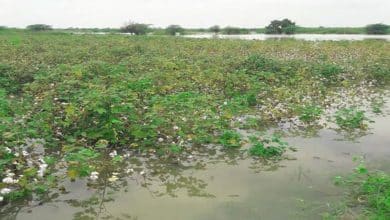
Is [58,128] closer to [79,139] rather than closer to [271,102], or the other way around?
[79,139]

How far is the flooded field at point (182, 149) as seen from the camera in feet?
15.9

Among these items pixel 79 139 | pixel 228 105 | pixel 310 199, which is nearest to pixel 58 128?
pixel 79 139

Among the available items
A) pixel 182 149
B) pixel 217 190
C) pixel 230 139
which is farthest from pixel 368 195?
pixel 182 149

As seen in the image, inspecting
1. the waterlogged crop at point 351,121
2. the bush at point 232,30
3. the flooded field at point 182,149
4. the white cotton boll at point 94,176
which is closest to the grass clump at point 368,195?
the flooded field at point 182,149

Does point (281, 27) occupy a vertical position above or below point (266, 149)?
above

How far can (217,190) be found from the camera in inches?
208

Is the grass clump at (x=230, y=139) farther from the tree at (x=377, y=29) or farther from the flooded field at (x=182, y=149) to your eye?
the tree at (x=377, y=29)

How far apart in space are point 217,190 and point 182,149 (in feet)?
4.99

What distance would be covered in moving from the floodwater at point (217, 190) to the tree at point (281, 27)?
58398 mm

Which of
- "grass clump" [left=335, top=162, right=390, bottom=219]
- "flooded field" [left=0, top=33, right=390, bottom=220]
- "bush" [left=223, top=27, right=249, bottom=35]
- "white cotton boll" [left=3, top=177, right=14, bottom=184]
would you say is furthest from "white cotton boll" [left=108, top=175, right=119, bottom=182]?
"bush" [left=223, top=27, right=249, bottom=35]

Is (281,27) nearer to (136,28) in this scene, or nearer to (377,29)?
(377,29)

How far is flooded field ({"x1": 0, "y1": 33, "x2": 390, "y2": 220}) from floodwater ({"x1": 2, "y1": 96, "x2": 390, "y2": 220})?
0.05 feet

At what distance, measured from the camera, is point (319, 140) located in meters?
7.46

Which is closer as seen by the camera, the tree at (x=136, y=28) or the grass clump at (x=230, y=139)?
the grass clump at (x=230, y=139)
